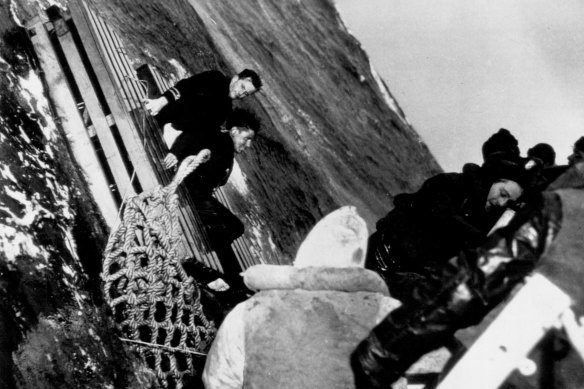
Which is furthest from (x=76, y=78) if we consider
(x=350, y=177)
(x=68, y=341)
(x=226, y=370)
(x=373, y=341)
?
(x=350, y=177)

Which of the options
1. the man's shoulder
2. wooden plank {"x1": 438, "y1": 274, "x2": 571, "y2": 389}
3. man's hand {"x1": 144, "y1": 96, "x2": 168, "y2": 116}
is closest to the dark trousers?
man's hand {"x1": 144, "y1": 96, "x2": 168, "y2": 116}

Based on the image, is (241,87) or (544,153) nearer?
(544,153)

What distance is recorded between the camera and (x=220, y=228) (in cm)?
542

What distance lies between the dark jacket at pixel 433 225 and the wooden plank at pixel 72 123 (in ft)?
8.22

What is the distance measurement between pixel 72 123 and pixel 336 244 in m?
2.54

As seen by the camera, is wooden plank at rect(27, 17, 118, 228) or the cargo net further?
wooden plank at rect(27, 17, 118, 228)

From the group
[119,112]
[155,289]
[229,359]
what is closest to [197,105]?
[119,112]

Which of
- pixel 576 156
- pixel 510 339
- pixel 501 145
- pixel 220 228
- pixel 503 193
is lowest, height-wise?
pixel 510 339

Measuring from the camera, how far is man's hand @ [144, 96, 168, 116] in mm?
5223

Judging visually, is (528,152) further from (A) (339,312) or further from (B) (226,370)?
(B) (226,370)

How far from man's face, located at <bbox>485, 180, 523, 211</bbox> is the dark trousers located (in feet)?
7.76

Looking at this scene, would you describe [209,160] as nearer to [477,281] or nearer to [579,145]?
[579,145]

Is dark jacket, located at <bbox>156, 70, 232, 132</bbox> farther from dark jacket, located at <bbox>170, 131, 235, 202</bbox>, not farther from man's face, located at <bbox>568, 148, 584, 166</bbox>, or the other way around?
man's face, located at <bbox>568, 148, 584, 166</bbox>

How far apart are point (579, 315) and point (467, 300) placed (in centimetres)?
41
